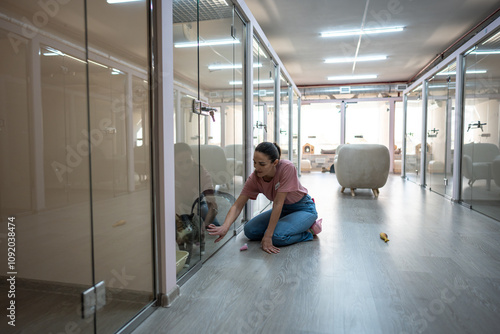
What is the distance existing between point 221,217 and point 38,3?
A: 1936mm

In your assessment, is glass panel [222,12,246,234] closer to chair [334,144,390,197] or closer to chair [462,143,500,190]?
chair [334,144,390,197]

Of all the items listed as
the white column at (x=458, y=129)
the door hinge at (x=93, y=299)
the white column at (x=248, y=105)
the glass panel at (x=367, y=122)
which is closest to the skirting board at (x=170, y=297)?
the door hinge at (x=93, y=299)

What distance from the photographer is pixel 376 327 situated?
1491 millimetres

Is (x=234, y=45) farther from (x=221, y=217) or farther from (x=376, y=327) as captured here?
(x=376, y=327)

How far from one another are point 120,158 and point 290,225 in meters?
1.64

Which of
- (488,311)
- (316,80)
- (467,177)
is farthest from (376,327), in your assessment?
(316,80)

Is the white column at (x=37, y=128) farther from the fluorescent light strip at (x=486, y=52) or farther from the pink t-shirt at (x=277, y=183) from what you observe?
the fluorescent light strip at (x=486, y=52)

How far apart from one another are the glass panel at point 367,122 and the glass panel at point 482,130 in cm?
653

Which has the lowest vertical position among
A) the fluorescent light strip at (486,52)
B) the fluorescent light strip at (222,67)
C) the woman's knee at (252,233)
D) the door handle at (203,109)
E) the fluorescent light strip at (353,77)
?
the woman's knee at (252,233)

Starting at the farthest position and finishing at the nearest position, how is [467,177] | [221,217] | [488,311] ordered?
[467,177]
[221,217]
[488,311]

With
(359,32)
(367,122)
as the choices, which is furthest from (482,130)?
(367,122)

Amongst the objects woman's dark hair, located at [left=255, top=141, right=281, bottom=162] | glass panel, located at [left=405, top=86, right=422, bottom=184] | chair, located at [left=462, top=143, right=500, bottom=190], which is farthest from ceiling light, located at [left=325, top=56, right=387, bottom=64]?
woman's dark hair, located at [left=255, top=141, right=281, bottom=162]

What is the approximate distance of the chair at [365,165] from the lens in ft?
17.7

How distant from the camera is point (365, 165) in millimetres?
5414
